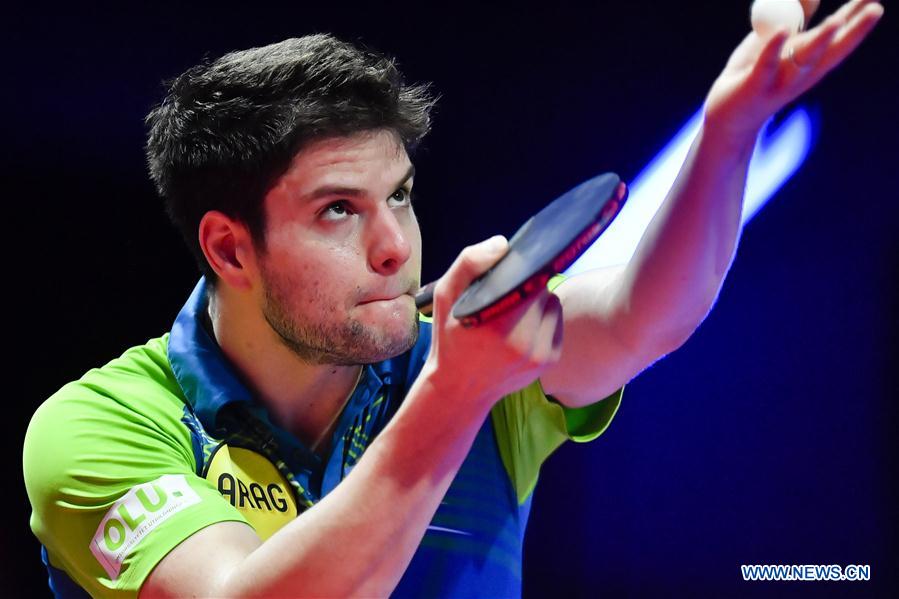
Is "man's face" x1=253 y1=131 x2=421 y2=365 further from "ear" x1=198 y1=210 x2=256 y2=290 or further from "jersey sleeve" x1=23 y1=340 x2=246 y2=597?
"jersey sleeve" x1=23 y1=340 x2=246 y2=597

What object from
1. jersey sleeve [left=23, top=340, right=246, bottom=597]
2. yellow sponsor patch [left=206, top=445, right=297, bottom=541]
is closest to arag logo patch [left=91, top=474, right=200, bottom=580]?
jersey sleeve [left=23, top=340, right=246, bottom=597]

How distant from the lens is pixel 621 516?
2736 mm

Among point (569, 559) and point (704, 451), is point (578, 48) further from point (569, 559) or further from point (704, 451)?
point (569, 559)

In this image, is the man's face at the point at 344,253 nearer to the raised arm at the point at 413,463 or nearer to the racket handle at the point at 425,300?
the racket handle at the point at 425,300

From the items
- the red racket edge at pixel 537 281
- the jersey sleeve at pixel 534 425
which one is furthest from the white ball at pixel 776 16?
the jersey sleeve at pixel 534 425

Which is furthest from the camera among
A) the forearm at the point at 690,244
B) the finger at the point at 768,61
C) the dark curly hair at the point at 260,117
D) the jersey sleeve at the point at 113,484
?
the dark curly hair at the point at 260,117

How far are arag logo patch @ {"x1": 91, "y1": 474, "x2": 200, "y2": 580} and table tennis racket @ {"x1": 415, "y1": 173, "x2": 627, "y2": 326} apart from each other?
0.57 m

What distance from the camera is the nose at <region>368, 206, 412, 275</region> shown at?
1.52 meters

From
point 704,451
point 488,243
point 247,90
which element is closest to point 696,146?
point 488,243

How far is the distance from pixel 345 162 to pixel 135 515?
561 millimetres

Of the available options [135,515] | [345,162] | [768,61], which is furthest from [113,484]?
[768,61]

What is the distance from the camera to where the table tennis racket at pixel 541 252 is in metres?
0.97

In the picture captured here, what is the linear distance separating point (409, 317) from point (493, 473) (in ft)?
0.94

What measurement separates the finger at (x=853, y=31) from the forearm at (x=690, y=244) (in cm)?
14
